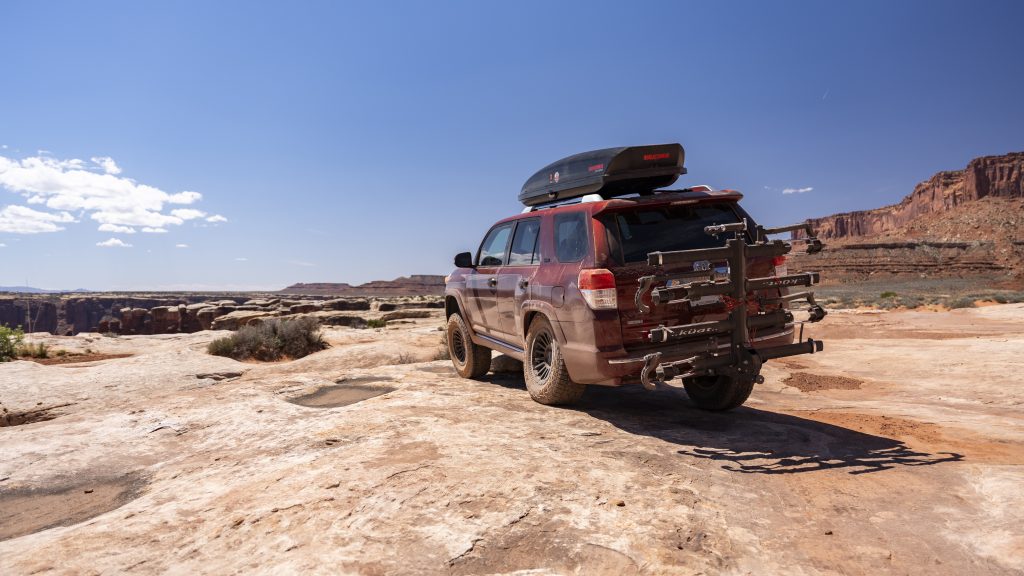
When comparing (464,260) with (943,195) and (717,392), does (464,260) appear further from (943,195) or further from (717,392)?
(943,195)

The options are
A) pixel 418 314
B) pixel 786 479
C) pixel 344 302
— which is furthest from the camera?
pixel 344 302

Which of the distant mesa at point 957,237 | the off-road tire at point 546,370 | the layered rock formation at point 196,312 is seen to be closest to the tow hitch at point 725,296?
the off-road tire at point 546,370

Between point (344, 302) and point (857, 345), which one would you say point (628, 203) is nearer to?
point (857, 345)

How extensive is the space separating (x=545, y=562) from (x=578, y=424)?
2.41 meters

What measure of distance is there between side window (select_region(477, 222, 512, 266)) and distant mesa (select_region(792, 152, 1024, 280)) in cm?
6108

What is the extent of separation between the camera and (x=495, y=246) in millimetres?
7059

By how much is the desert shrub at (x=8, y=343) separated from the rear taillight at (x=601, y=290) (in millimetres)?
14487

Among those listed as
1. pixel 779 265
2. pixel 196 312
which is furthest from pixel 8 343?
pixel 196 312

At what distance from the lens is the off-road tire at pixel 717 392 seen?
5.30m

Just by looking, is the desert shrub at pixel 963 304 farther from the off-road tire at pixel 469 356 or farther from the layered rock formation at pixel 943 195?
the layered rock formation at pixel 943 195

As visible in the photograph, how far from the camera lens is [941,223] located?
3937 inches

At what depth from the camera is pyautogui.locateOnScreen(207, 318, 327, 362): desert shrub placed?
45.9ft

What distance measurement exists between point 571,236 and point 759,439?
2.37 metres

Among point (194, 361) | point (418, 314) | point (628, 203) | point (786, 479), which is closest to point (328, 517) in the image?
point (786, 479)
